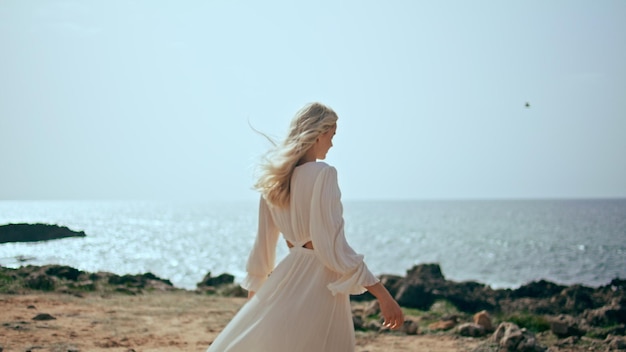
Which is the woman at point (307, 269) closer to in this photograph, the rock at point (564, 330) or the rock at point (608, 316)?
the rock at point (564, 330)

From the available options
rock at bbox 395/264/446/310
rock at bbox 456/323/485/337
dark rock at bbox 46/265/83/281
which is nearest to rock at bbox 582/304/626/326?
rock at bbox 456/323/485/337

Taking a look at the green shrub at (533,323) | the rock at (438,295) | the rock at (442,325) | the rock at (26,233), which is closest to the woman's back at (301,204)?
the rock at (26,233)

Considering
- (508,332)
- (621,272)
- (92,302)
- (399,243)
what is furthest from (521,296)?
(399,243)

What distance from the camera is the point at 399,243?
6488 centimetres

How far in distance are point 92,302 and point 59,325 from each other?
8.35 ft

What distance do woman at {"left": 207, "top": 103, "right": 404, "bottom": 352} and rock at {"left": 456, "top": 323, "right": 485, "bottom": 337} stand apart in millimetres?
7066

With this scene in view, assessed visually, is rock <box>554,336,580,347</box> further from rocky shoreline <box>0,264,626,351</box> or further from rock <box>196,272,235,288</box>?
rock <box>196,272,235,288</box>

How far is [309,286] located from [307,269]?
0.10 m

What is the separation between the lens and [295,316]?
3.88m

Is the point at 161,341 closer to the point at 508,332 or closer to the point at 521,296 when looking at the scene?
the point at 508,332

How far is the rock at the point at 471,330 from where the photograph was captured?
1052 centimetres

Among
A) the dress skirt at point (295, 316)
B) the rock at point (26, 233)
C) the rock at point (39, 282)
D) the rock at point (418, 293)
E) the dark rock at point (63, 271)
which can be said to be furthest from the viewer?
the rock at point (418, 293)

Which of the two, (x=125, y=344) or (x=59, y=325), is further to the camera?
(x=59, y=325)

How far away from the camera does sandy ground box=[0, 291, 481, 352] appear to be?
8477mm
